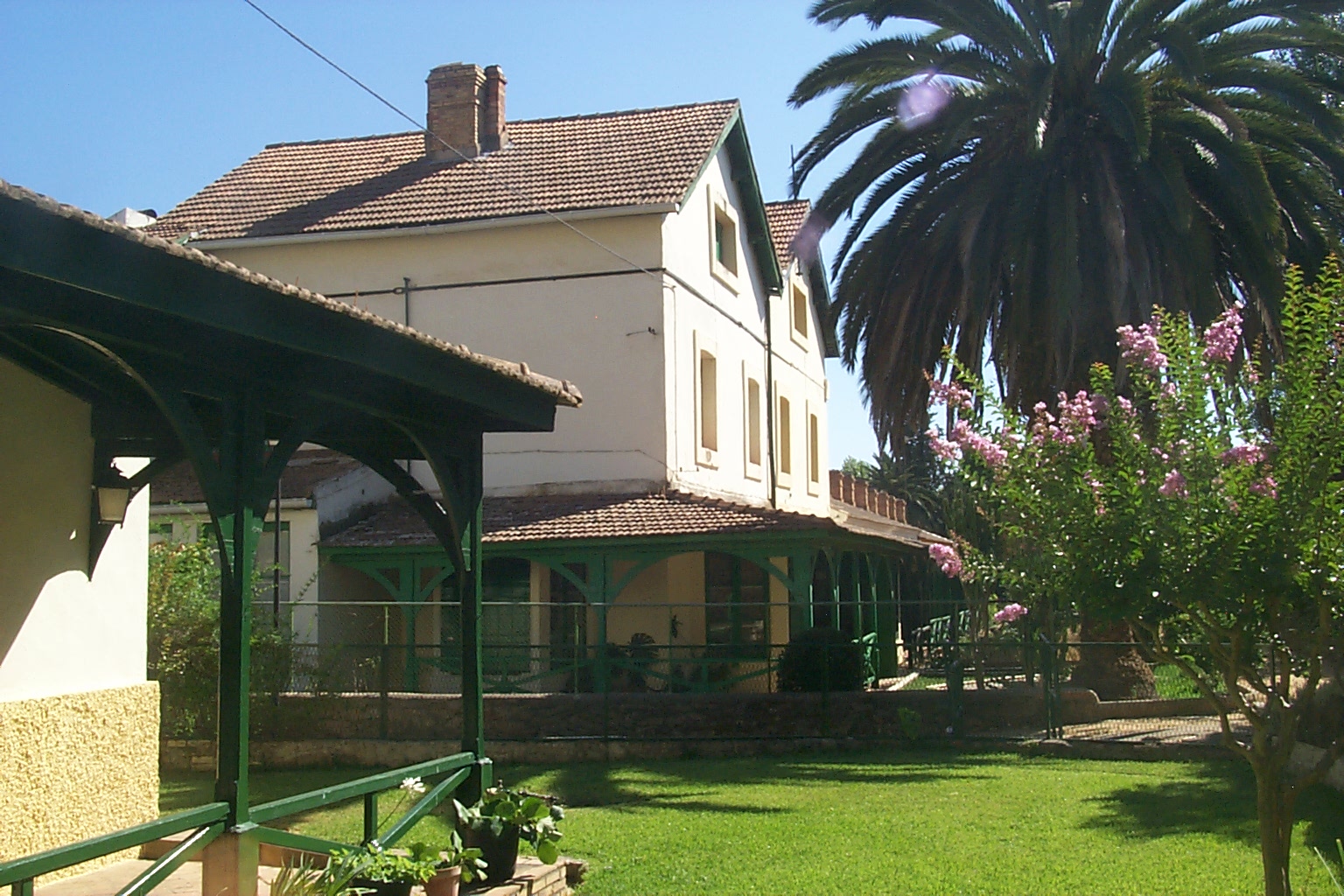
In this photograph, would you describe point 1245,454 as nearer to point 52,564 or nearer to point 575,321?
point 52,564

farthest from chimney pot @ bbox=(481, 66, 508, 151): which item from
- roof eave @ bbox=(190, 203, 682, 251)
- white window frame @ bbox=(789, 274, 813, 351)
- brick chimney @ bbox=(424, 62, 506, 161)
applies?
white window frame @ bbox=(789, 274, 813, 351)

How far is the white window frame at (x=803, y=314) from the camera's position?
95.6 ft

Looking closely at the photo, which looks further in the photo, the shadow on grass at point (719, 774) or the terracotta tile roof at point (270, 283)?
the shadow on grass at point (719, 774)

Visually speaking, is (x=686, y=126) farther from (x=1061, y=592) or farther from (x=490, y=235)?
(x=1061, y=592)

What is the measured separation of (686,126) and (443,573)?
31.0 ft

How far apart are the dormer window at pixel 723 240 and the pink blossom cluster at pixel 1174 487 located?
16486mm

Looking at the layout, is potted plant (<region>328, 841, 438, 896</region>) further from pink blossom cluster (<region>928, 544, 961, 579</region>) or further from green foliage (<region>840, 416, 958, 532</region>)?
green foliage (<region>840, 416, 958, 532</region>)

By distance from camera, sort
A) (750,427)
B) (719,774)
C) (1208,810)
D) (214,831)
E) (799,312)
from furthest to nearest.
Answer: (799,312), (750,427), (719,774), (1208,810), (214,831)

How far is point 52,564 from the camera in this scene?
25.3 feet

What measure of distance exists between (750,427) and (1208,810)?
14.7 metres

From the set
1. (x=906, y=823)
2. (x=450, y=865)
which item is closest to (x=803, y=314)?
(x=906, y=823)

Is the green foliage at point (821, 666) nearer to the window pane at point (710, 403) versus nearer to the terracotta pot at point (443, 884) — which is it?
the window pane at point (710, 403)

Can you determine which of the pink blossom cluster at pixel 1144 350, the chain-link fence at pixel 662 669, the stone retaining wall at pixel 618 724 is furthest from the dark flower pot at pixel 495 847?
the stone retaining wall at pixel 618 724

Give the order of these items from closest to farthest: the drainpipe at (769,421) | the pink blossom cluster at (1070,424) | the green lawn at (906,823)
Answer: the pink blossom cluster at (1070,424)
the green lawn at (906,823)
the drainpipe at (769,421)
